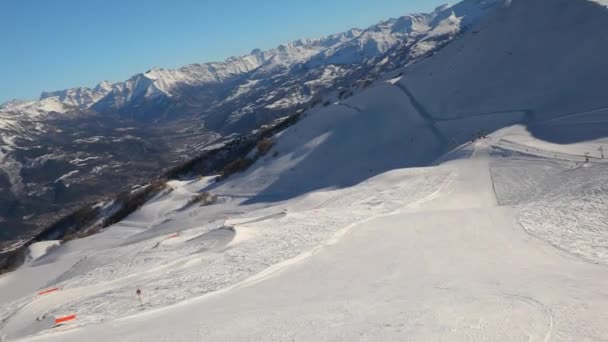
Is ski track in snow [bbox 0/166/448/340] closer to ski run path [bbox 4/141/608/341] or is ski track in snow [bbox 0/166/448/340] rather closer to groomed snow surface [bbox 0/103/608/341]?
groomed snow surface [bbox 0/103/608/341]

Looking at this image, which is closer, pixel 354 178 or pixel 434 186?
pixel 434 186

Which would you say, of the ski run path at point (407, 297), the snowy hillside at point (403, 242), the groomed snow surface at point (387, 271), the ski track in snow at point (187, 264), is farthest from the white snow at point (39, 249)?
the ski run path at point (407, 297)

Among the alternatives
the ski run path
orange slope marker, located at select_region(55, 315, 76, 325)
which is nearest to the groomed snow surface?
the ski run path

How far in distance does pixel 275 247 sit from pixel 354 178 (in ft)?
92.4

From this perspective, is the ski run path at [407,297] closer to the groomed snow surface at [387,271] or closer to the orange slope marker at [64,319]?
the groomed snow surface at [387,271]

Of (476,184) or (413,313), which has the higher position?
(413,313)

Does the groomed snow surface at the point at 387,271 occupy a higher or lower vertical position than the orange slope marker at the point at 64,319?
lower

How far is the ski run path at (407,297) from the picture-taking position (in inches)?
472

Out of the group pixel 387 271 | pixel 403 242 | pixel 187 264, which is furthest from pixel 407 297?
→ pixel 187 264

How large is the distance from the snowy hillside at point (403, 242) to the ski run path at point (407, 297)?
0.08 m

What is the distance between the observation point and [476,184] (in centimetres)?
3322

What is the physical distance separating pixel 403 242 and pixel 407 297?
734cm

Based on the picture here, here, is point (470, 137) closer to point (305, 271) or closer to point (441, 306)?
point (305, 271)

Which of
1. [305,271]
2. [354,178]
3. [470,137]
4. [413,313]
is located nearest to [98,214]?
[354,178]
